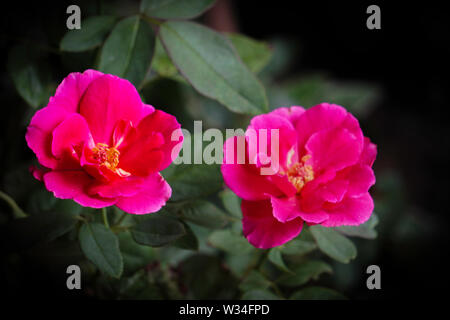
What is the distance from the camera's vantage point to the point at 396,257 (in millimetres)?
1191

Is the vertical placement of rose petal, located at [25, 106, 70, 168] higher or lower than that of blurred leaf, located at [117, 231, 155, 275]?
higher

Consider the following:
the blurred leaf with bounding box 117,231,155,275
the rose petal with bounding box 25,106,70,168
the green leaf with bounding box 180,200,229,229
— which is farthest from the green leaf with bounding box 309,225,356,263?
the rose petal with bounding box 25,106,70,168

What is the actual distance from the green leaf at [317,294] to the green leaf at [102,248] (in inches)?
10.2

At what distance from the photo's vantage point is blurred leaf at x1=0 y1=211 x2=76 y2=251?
23.2 inches

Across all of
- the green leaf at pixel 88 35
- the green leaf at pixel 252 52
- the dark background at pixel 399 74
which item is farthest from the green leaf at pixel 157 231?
the dark background at pixel 399 74

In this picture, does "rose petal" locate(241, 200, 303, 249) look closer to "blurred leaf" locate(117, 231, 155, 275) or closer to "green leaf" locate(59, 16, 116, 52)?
"blurred leaf" locate(117, 231, 155, 275)

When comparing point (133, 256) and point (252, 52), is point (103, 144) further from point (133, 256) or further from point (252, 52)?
point (252, 52)

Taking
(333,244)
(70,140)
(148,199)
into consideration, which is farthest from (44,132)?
(333,244)

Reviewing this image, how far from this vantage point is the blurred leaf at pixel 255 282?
2.30ft

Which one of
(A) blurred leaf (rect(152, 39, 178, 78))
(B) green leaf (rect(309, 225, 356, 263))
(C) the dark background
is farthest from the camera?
(C) the dark background

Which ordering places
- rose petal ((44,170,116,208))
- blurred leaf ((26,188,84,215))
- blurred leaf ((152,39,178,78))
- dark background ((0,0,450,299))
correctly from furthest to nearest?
dark background ((0,0,450,299)), blurred leaf ((152,39,178,78)), blurred leaf ((26,188,84,215)), rose petal ((44,170,116,208))

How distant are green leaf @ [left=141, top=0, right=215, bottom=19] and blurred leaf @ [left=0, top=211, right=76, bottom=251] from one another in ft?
1.00

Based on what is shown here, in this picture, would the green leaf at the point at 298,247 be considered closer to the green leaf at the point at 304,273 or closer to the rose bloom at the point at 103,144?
the green leaf at the point at 304,273
